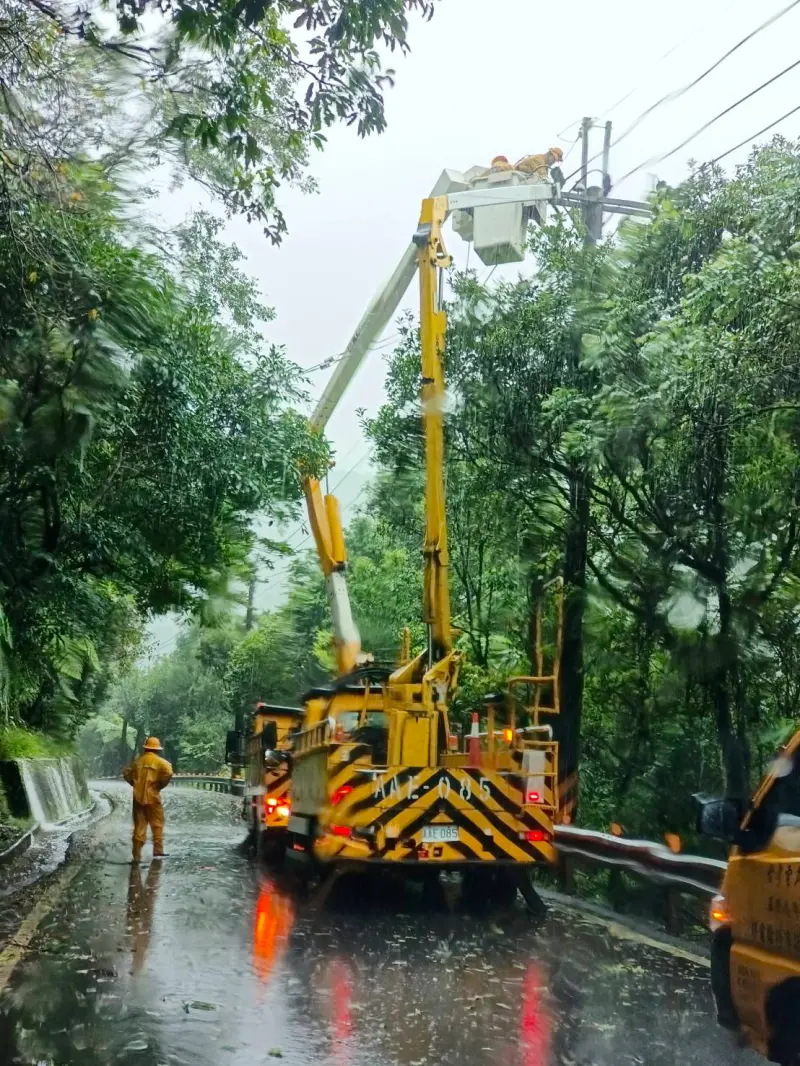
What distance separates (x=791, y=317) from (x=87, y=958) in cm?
898

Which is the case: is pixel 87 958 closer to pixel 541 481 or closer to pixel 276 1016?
pixel 276 1016

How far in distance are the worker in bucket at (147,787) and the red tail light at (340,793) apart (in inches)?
199

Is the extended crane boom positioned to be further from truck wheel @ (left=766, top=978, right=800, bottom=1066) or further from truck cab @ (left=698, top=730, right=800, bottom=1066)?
truck wheel @ (left=766, top=978, right=800, bottom=1066)

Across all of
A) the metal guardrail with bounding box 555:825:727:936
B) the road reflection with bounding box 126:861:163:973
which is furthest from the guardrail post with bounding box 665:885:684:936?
the road reflection with bounding box 126:861:163:973

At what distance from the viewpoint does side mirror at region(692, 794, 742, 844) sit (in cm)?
527

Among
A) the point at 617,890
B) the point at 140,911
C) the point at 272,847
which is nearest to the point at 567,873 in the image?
the point at 617,890

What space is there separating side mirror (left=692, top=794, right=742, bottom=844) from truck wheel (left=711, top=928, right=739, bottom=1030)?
428 millimetres

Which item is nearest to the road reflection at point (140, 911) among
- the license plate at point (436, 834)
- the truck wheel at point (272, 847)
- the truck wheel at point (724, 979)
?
the truck wheel at point (272, 847)

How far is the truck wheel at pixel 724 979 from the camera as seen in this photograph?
514cm

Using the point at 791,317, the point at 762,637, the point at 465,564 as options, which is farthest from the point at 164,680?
the point at 791,317

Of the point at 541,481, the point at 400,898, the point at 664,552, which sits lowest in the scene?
the point at 400,898

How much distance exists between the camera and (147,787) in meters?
15.9

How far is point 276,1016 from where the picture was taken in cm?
683

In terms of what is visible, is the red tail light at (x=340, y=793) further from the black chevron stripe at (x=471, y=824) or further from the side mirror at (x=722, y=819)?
the side mirror at (x=722, y=819)
